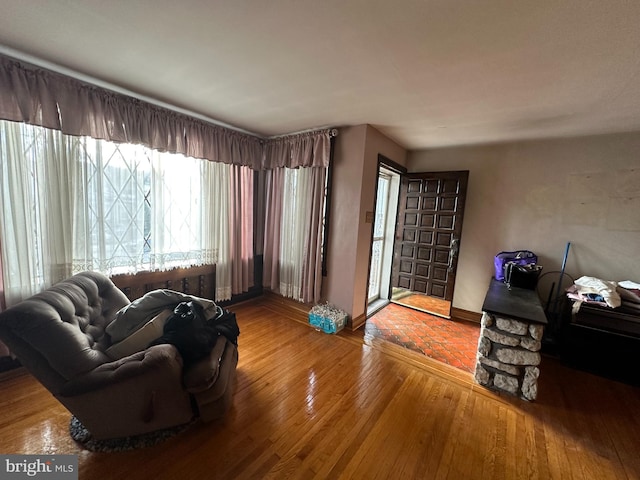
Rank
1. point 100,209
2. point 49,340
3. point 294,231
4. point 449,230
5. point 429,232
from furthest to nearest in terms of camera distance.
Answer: point 429,232, point 449,230, point 294,231, point 100,209, point 49,340

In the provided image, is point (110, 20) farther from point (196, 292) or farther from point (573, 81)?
point (573, 81)

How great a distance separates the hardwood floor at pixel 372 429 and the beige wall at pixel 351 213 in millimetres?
830

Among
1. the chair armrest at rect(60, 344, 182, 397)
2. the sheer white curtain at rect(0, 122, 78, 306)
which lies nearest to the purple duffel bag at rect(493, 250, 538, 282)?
the chair armrest at rect(60, 344, 182, 397)

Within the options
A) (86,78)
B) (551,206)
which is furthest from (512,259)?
(86,78)

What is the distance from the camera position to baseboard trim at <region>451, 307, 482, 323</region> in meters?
3.27

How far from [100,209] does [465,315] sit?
4.27 meters

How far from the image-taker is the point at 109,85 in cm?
204

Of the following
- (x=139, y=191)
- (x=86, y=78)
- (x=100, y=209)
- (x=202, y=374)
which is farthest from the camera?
(x=139, y=191)

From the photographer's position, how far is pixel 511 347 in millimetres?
1891

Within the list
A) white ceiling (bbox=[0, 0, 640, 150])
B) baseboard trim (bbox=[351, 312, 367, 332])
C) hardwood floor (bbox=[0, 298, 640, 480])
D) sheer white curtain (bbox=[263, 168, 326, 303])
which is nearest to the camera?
white ceiling (bbox=[0, 0, 640, 150])

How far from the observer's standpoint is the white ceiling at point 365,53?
1143mm

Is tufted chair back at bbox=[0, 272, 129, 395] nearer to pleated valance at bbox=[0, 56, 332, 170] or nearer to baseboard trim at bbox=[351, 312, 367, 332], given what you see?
pleated valance at bbox=[0, 56, 332, 170]

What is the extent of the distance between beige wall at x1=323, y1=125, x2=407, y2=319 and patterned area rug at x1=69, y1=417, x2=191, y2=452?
75.2 inches

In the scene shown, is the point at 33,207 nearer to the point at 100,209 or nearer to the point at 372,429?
the point at 100,209
